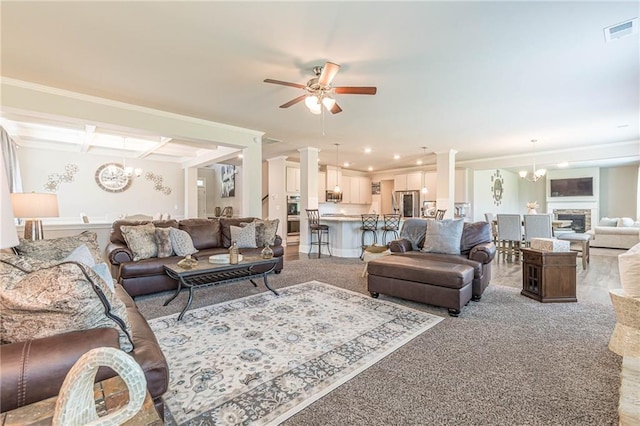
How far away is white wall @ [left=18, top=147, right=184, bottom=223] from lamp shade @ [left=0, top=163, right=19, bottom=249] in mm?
7127

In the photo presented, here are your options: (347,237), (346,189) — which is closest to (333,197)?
(346,189)

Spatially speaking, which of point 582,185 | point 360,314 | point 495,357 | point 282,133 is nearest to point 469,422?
point 495,357

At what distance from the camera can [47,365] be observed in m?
1.10

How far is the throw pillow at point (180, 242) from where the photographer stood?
4.06 metres

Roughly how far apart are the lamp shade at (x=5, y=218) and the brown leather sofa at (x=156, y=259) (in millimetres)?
2617

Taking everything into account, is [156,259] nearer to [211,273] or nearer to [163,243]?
[163,243]

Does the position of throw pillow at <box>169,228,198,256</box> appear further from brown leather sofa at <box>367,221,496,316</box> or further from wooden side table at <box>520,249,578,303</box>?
wooden side table at <box>520,249,578,303</box>

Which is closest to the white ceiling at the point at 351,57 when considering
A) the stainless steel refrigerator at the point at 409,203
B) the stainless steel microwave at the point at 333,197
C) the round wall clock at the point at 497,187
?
Result: the stainless steel microwave at the point at 333,197

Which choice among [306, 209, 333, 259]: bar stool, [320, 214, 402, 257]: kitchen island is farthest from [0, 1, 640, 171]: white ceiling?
[306, 209, 333, 259]: bar stool

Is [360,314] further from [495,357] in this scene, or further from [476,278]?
[476,278]

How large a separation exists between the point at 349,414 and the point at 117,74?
3882 millimetres

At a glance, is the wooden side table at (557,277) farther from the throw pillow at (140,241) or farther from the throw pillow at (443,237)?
the throw pillow at (140,241)

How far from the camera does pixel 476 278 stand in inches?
132

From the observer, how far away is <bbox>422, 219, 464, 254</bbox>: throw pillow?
13.0ft
